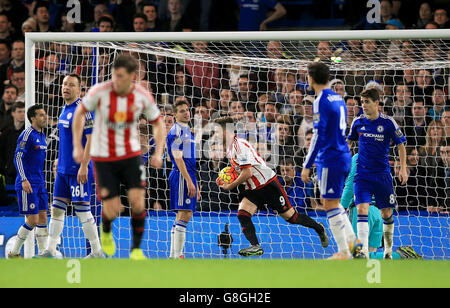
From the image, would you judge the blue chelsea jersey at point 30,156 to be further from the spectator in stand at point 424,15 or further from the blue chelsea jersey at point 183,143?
the spectator in stand at point 424,15

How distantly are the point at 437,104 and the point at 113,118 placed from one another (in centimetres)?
594

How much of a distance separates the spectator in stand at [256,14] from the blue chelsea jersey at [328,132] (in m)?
6.76

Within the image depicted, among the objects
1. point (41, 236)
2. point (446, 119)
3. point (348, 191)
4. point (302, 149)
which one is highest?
point (446, 119)

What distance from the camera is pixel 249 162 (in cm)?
805

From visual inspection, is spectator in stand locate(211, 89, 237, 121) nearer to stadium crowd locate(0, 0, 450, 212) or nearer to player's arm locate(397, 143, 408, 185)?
stadium crowd locate(0, 0, 450, 212)

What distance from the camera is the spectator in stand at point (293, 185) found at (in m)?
9.66

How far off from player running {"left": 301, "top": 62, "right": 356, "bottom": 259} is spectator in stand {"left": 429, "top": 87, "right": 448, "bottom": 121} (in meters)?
3.79

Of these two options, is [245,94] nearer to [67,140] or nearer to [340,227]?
[67,140]

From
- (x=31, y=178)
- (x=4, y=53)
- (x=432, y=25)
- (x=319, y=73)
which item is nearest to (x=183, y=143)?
(x=31, y=178)

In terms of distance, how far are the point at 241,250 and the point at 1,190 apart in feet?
12.5

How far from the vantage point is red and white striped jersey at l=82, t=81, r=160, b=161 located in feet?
17.9

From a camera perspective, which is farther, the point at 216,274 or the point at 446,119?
the point at 446,119

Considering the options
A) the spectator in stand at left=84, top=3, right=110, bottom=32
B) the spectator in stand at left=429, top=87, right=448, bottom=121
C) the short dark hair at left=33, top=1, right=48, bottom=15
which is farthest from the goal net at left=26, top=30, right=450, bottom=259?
the short dark hair at left=33, top=1, right=48, bottom=15

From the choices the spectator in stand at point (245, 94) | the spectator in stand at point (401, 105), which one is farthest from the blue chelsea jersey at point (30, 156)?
the spectator in stand at point (401, 105)
